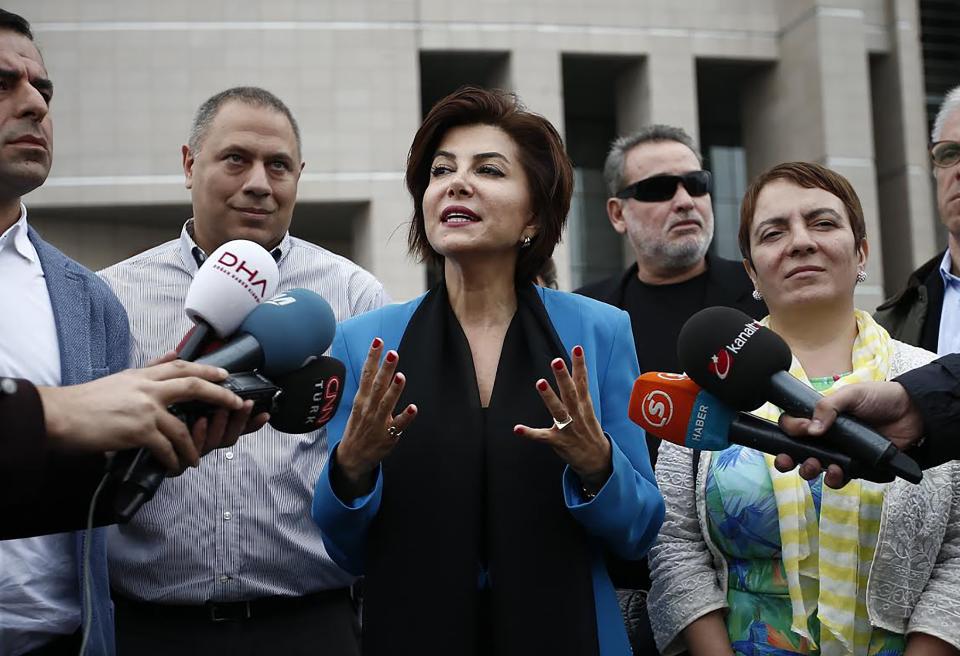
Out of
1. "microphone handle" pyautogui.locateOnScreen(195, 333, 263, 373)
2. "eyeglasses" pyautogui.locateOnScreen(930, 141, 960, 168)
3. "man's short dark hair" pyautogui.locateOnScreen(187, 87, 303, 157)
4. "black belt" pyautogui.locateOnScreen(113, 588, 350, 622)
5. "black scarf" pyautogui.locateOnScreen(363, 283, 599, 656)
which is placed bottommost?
"black belt" pyautogui.locateOnScreen(113, 588, 350, 622)

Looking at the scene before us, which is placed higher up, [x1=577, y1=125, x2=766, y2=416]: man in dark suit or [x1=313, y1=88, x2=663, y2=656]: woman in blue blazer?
[x1=577, y1=125, x2=766, y2=416]: man in dark suit

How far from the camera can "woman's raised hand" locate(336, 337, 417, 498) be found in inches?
107

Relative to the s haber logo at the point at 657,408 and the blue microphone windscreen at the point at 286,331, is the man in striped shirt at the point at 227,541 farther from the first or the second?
the s haber logo at the point at 657,408

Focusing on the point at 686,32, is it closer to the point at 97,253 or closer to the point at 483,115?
the point at 97,253

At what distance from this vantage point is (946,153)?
14.6 ft

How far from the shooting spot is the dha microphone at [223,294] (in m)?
2.48

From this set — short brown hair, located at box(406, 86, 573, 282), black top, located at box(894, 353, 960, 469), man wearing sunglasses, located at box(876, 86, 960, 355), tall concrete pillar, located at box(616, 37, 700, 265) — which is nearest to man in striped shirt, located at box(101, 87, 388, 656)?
short brown hair, located at box(406, 86, 573, 282)

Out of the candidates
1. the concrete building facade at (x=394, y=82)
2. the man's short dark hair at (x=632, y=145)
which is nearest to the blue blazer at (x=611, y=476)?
the man's short dark hair at (x=632, y=145)

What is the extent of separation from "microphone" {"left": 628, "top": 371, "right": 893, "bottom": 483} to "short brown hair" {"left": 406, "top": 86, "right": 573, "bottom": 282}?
85 cm

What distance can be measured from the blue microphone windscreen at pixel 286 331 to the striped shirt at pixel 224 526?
1054 mm

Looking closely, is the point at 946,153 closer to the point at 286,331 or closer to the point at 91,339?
the point at 286,331

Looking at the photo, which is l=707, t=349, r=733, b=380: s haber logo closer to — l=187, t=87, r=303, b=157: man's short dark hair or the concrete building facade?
l=187, t=87, r=303, b=157: man's short dark hair

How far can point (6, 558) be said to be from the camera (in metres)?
2.96

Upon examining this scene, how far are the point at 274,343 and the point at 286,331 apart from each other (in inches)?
1.7
